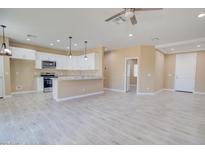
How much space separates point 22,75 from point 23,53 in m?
1.21

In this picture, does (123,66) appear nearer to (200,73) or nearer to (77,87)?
(77,87)

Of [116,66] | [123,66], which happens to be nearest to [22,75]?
[116,66]

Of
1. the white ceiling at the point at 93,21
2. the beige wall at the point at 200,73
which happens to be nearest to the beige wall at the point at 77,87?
the white ceiling at the point at 93,21

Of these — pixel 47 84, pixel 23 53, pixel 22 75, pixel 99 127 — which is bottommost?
pixel 99 127

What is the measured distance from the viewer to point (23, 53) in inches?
240

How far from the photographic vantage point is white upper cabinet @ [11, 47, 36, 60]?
5801mm

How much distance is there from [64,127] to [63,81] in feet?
8.68

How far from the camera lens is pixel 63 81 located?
4.98 m

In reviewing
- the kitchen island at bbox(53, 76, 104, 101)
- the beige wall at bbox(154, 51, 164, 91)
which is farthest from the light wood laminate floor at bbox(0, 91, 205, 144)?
the beige wall at bbox(154, 51, 164, 91)

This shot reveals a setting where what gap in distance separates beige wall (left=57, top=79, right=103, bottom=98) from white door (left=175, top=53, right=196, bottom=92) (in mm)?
5440

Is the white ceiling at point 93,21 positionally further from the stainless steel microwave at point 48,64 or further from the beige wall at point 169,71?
the beige wall at point 169,71

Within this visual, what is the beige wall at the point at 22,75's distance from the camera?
6.11m

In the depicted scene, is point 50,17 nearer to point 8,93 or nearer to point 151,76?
point 8,93
